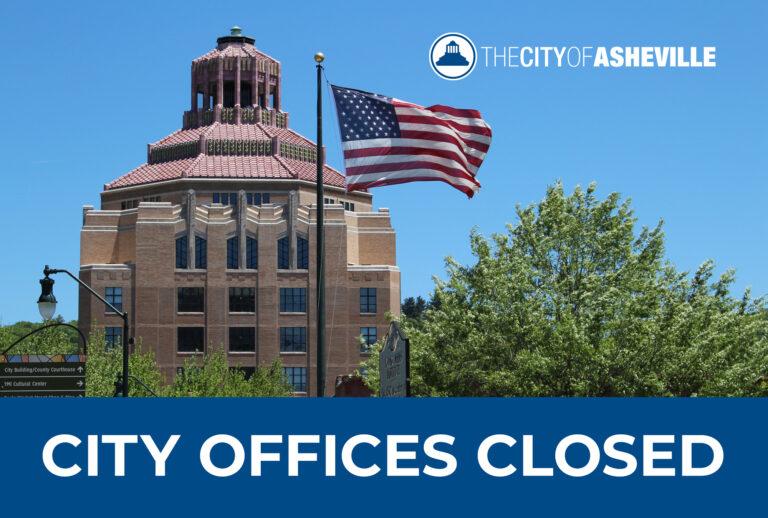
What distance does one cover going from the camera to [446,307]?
44406mm

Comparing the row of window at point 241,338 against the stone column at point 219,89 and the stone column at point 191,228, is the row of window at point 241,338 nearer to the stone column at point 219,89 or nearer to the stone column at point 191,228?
the stone column at point 191,228

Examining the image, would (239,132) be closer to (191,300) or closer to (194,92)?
(194,92)

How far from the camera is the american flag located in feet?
83.2

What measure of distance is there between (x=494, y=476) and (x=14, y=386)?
24889 millimetres

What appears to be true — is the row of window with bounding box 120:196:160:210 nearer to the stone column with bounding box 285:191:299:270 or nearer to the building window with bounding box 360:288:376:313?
the stone column with bounding box 285:191:299:270

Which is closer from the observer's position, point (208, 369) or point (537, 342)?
point (537, 342)

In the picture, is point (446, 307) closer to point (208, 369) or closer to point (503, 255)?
point (503, 255)

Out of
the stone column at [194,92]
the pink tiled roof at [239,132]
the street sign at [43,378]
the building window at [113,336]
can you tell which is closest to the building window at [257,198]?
the pink tiled roof at [239,132]

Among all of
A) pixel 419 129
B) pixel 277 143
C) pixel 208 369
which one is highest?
pixel 277 143

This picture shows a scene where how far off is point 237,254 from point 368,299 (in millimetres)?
13149

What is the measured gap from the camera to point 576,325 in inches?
1657

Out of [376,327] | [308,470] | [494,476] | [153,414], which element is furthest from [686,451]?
[376,327]

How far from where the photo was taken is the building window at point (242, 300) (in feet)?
359

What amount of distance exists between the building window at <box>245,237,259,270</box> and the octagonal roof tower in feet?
31.7
